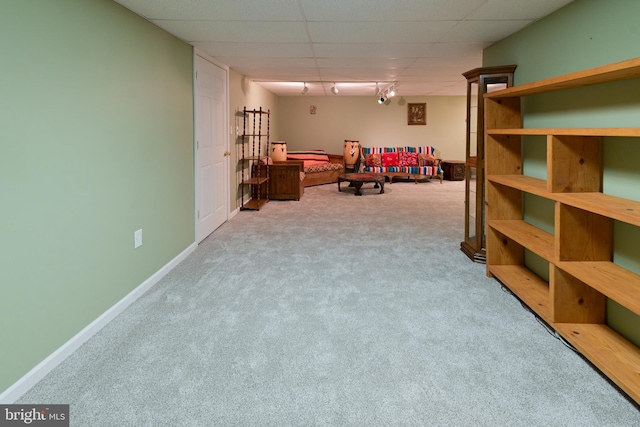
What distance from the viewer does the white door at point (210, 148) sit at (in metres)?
4.27

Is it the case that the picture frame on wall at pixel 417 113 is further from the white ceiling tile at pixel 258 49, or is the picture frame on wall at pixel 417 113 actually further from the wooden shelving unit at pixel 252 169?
the white ceiling tile at pixel 258 49

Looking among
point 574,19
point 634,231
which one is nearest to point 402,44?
point 574,19

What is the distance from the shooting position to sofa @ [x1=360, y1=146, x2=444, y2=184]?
9.52m

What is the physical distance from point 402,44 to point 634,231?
2705 millimetres

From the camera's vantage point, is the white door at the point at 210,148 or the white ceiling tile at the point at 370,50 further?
the white door at the point at 210,148

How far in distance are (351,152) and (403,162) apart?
1.29 meters

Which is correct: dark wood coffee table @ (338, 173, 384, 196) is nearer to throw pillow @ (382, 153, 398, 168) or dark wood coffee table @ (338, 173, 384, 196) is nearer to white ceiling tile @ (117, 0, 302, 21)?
throw pillow @ (382, 153, 398, 168)

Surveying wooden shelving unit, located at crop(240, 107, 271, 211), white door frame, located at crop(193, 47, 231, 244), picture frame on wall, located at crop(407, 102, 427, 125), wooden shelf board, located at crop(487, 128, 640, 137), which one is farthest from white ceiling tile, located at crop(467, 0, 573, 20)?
picture frame on wall, located at crop(407, 102, 427, 125)

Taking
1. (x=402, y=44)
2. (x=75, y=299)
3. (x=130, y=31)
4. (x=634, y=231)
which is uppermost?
(x=402, y=44)

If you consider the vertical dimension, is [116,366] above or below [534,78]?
below

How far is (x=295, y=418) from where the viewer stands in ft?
5.27

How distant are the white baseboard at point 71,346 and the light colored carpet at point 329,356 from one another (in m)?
0.04

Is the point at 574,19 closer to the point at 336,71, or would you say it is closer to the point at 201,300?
the point at 201,300

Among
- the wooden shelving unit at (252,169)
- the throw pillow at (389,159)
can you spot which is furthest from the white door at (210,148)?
the throw pillow at (389,159)
